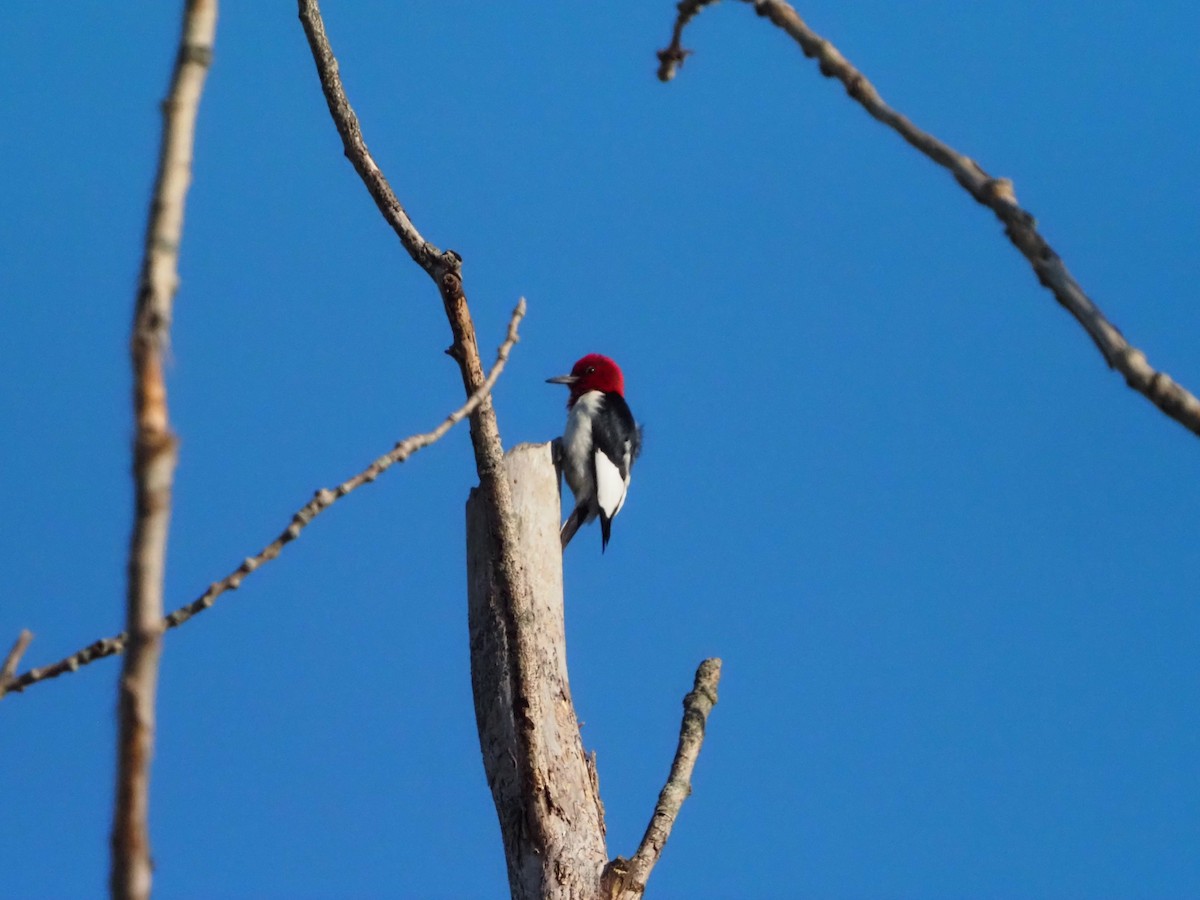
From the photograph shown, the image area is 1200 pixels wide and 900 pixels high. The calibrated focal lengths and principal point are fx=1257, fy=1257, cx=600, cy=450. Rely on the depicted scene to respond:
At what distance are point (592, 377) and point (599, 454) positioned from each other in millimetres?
956

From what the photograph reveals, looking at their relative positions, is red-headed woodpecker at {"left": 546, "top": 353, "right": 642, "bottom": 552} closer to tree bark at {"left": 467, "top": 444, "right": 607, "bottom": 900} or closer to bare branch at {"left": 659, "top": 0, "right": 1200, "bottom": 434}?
tree bark at {"left": 467, "top": 444, "right": 607, "bottom": 900}

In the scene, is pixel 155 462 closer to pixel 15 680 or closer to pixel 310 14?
pixel 15 680

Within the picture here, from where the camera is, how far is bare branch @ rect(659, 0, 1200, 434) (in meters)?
0.89

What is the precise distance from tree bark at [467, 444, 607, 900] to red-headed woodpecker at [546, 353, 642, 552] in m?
1.19

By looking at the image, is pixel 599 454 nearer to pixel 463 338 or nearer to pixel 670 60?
pixel 463 338

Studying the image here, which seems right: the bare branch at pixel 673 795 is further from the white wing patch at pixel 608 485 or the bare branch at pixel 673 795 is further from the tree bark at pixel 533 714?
the white wing patch at pixel 608 485

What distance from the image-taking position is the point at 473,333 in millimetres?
3814

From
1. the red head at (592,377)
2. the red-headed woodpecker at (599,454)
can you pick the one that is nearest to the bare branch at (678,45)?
the red-headed woodpecker at (599,454)

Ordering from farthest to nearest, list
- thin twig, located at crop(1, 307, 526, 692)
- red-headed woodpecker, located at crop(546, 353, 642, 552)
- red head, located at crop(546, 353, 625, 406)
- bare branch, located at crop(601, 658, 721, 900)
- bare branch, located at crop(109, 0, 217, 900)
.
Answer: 1. red head, located at crop(546, 353, 625, 406)
2. red-headed woodpecker, located at crop(546, 353, 642, 552)
3. bare branch, located at crop(601, 658, 721, 900)
4. thin twig, located at crop(1, 307, 526, 692)
5. bare branch, located at crop(109, 0, 217, 900)

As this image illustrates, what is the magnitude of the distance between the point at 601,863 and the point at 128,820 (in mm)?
2779

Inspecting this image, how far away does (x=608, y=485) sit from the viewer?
17.3ft

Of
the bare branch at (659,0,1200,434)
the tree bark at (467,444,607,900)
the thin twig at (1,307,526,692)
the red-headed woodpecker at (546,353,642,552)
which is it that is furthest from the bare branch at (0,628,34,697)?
the red-headed woodpecker at (546,353,642,552)

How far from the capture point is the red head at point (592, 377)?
616cm

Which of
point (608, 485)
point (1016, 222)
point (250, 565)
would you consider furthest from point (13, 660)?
point (608, 485)
